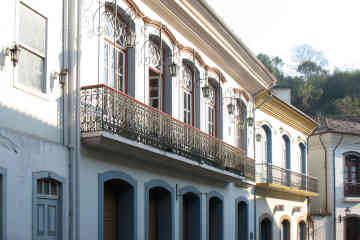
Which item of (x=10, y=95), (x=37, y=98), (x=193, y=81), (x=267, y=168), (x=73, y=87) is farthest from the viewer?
(x=267, y=168)

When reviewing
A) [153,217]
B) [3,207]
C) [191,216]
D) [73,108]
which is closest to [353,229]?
[191,216]

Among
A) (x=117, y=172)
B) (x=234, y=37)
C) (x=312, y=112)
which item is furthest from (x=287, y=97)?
(x=312, y=112)

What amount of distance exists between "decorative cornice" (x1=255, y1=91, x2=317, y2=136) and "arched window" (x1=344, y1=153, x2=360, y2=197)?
3668 mm

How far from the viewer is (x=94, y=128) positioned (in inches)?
494

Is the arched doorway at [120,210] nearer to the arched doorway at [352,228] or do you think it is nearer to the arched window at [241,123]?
the arched window at [241,123]

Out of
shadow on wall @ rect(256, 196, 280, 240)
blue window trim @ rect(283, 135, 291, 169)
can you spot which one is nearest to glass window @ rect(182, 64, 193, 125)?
shadow on wall @ rect(256, 196, 280, 240)

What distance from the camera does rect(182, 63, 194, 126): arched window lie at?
18516mm

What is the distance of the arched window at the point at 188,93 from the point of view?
1852 centimetres

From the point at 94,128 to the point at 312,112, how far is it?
5612 cm

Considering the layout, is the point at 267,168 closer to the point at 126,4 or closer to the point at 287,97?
the point at 287,97

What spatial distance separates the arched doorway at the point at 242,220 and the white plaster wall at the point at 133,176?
1.71 metres

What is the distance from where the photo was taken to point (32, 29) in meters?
11.4

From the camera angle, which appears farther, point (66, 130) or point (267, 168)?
point (267, 168)

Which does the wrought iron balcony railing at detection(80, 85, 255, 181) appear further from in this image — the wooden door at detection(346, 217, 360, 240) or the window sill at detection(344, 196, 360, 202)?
the wooden door at detection(346, 217, 360, 240)
